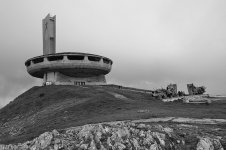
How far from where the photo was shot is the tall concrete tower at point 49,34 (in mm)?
89375

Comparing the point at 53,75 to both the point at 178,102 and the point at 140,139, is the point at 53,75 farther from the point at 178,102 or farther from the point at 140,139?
the point at 140,139

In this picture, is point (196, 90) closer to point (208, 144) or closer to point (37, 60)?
point (37, 60)

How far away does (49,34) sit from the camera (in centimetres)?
8931

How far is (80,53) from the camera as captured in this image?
7975cm

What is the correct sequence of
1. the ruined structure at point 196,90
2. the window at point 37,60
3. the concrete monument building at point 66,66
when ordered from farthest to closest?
the window at point 37,60 → the concrete monument building at point 66,66 → the ruined structure at point 196,90

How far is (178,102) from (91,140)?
116ft

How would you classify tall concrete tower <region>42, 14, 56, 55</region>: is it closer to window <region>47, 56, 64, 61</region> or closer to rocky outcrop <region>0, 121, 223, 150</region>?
window <region>47, 56, 64, 61</region>

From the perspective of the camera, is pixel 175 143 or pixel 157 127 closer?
pixel 175 143

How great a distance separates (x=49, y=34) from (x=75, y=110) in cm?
5201

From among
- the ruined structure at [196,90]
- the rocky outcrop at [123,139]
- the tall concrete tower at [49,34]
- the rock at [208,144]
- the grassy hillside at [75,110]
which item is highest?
the tall concrete tower at [49,34]

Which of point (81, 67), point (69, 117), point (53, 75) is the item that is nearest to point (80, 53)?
point (81, 67)

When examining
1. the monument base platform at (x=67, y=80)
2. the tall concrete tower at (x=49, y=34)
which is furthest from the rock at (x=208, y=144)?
the tall concrete tower at (x=49, y=34)

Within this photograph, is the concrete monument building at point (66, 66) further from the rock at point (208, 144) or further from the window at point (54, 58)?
the rock at point (208, 144)

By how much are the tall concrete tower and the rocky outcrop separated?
232 feet
